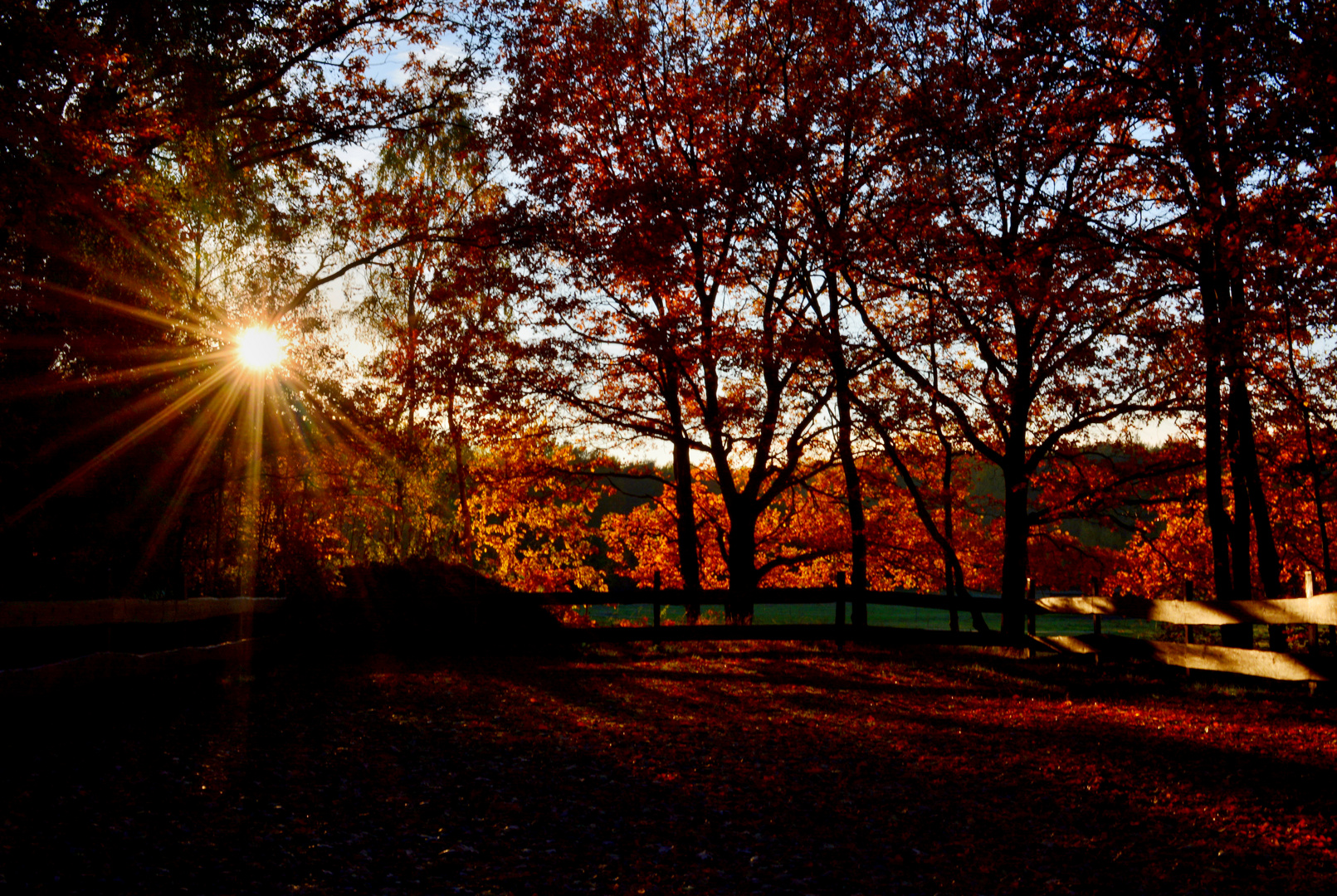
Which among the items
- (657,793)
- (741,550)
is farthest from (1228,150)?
(741,550)

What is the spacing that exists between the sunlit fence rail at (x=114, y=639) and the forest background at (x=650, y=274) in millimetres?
813

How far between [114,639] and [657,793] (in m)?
6.58

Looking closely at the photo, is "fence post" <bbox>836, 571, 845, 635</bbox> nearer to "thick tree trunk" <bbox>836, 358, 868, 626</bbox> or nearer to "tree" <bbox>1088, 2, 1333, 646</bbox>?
"thick tree trunk" <bbox>836, 358, 868, 626</bbox>

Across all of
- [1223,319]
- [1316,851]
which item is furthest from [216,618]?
[1223,319]

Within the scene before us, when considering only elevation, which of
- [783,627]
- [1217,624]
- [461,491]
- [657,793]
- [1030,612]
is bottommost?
[657,793]

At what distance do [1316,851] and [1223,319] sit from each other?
8852 millimetres

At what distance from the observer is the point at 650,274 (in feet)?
64.3

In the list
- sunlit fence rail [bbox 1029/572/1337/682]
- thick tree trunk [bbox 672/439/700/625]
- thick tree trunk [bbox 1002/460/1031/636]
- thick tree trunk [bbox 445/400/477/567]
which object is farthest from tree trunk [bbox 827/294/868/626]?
thick tree trunk [bbox 445/400/477/567]

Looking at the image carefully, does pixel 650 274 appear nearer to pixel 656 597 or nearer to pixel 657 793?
pixel 656 597

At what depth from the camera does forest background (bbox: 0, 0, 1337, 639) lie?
10.9m

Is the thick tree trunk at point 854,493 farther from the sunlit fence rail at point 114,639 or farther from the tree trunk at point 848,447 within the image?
the sunlit fence rail at point 114,639


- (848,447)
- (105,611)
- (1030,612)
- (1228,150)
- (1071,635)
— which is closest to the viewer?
(105,611)

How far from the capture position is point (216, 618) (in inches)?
531

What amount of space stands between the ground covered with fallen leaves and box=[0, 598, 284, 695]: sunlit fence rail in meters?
0.32
